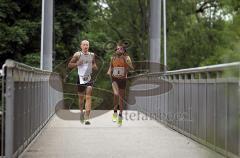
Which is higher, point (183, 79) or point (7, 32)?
point (7, 32)

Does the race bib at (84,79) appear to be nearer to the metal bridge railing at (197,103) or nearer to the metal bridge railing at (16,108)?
the metal bridge railing at (197,103)

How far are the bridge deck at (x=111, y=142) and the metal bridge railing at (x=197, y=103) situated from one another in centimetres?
26

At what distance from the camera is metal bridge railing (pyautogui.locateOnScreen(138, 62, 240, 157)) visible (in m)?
6.49

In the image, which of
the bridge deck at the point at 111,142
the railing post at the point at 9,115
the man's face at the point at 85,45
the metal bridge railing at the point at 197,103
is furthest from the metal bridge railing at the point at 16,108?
the man's face at the point at 85,45

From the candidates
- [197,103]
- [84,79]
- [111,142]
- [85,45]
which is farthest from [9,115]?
[84,79]

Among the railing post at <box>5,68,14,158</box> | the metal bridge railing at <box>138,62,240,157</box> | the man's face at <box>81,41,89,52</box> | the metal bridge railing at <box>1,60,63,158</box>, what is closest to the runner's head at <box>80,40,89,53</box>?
the man's face at <box>81,41,89,52</box>

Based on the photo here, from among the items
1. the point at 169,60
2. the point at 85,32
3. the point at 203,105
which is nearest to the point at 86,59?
the point at 203,105

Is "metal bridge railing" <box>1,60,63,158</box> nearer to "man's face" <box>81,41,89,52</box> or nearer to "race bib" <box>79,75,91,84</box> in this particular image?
"man's face" <box>81,41,89,52</box>

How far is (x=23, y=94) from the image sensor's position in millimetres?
8102

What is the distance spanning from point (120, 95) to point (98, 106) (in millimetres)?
12055

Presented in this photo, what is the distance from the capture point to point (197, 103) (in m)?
9.98

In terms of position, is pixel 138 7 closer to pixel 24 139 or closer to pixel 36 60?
pixel 36 60

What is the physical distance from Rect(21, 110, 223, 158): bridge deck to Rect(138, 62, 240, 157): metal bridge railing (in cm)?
26

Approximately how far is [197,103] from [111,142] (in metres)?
1.63
